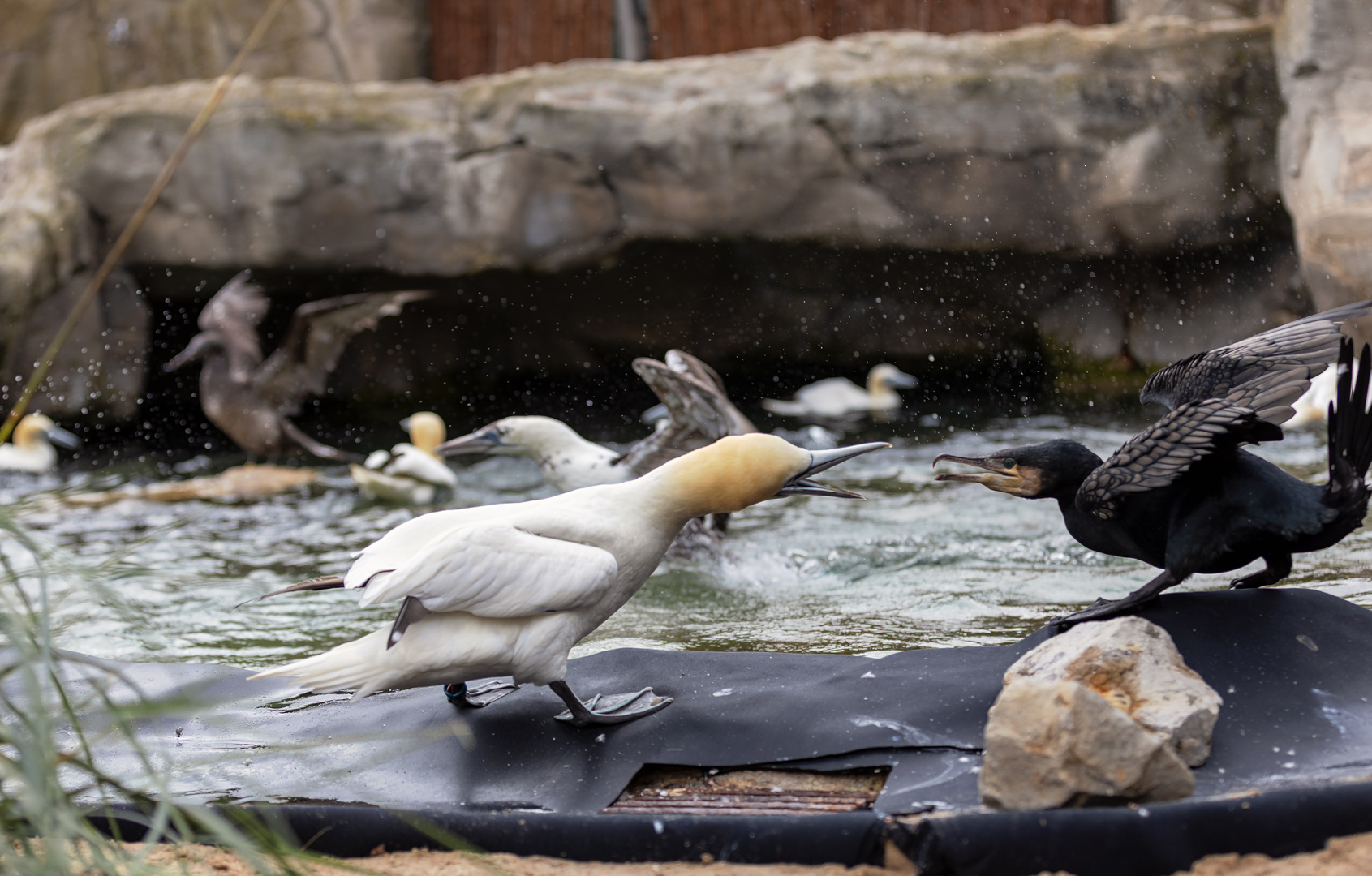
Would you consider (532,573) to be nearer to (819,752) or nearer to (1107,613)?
(819,752)

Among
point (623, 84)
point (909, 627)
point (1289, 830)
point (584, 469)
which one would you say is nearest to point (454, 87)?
point (623, 84)

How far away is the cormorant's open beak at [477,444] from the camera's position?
478cm

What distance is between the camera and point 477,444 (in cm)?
486

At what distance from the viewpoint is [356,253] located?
7957 mm

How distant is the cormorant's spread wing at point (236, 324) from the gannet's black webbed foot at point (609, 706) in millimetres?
5787

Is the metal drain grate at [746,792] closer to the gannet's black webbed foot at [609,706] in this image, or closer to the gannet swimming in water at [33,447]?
the gannet's black webbed foot at [609,706]

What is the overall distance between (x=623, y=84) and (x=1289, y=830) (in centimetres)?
678

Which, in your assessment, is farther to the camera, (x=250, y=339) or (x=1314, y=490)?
(x=250, y=339)

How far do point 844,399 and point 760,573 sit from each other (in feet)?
13.4

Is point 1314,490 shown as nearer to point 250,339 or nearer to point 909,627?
point 909,627

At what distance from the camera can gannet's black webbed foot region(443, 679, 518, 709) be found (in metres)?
2.39

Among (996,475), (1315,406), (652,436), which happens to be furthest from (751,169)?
(996,475)

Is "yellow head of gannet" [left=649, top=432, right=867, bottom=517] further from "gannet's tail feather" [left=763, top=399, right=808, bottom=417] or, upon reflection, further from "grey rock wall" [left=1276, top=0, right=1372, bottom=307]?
"gannet's tail feather" [left=763, top=399, right=808, bottom=417]

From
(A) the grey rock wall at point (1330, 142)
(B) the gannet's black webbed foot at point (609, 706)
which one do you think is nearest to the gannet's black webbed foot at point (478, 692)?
(B) the gannet's black webbed foot at point (609, 706)
